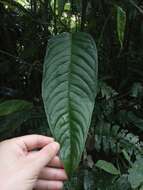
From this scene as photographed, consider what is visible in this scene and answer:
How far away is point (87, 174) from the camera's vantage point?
5.43 ft

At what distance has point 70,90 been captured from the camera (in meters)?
1.30

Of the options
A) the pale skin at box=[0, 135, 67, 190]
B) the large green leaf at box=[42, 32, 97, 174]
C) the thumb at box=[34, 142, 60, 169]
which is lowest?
the pale skin at box=[0, 135, 67, 190]

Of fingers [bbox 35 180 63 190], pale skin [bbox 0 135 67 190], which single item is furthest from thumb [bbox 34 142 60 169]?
fingers [bbox 35 180 63 190]

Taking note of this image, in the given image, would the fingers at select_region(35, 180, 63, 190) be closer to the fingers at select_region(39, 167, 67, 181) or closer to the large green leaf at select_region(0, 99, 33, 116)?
the fingers at select_region(39, 167, 67, 181)

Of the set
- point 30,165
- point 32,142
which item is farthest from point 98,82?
point 30,165

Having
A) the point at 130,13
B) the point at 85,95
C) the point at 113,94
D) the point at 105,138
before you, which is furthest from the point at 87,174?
the point at 130,13

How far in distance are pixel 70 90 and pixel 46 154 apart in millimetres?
187

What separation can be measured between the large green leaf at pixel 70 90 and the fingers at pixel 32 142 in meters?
0.08

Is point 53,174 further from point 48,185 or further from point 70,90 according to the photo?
point 70,90

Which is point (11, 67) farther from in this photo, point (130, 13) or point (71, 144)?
point (71, 144)

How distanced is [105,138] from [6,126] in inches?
13.1

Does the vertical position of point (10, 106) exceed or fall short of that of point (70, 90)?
it falls short

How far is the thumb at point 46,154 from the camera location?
119 centimetres

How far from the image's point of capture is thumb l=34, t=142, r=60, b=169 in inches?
46.7
